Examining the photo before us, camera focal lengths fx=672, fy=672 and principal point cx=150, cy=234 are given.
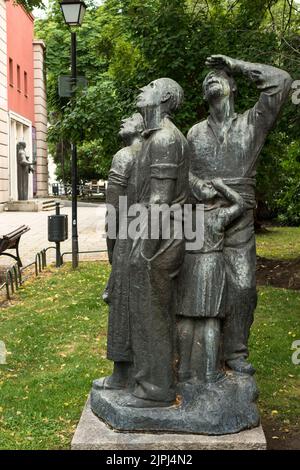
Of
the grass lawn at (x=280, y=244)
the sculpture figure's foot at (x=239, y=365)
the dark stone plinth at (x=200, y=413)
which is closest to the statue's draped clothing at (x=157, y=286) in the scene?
the dark stone plinth at (x=200, y=413)

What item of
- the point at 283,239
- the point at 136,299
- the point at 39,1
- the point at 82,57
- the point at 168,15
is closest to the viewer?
the point at 136,299

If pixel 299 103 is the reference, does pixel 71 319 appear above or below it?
below

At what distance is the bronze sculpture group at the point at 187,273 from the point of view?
13.6ft

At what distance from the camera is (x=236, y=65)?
4457 millimetres

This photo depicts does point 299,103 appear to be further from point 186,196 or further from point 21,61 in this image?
point 21,61

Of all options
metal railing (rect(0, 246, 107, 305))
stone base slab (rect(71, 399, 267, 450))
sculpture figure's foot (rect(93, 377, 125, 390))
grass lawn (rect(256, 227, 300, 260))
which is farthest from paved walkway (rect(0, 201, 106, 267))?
stone base slab (rect(71, 399, 267, 450))

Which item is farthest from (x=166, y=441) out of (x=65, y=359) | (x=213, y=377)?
(x=65, y=359)

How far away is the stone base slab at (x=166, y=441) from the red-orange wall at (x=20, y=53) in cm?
3026

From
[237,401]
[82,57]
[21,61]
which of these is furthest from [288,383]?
[21,61]

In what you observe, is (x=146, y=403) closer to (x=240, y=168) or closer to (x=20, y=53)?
(x=240, y=168)

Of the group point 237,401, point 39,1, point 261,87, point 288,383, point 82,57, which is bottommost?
point 288,383

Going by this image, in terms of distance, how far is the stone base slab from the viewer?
159 inches

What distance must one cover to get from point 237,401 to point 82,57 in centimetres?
2693

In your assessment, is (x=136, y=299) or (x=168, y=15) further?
(x=168, y=15)
